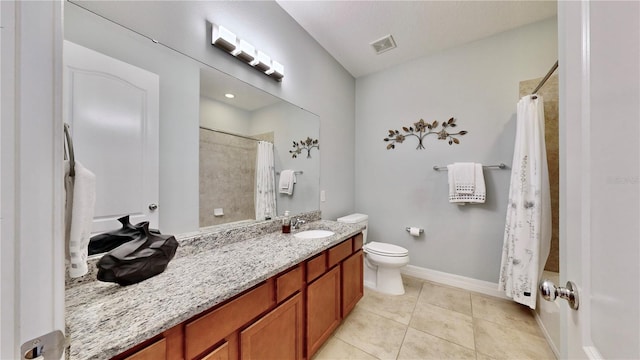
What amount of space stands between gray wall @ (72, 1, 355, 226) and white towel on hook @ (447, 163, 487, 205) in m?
1.17

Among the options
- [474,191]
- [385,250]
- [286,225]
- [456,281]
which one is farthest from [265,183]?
[456,281]

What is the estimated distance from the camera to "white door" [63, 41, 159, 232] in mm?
887

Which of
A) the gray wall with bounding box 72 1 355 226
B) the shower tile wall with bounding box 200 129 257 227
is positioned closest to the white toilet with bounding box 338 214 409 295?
the gray wall with bounding box 72 1 355 226

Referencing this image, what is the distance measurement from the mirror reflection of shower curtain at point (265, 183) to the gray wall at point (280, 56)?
1.53 ft

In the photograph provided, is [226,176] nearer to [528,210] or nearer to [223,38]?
[223,38]

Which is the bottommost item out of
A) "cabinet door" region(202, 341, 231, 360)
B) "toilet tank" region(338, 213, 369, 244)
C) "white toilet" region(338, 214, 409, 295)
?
"white toilet" region(338, 214, 409, 295)

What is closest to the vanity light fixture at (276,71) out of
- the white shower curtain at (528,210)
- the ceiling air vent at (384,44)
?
the ceiling air vent at (384,44)

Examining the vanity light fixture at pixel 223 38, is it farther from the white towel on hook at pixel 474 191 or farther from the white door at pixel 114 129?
the white towel on hook at pixel 474 191

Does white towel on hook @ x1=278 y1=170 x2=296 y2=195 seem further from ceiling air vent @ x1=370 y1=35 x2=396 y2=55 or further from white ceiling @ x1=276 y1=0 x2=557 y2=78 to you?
ceiling air vent @ x1=370 y1=35 x2=396 y2=55

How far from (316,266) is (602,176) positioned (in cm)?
123

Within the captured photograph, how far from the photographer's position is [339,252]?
5.28 feet

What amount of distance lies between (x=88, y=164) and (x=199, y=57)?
0.85 metres

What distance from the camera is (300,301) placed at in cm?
123

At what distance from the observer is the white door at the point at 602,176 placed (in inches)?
14.9
